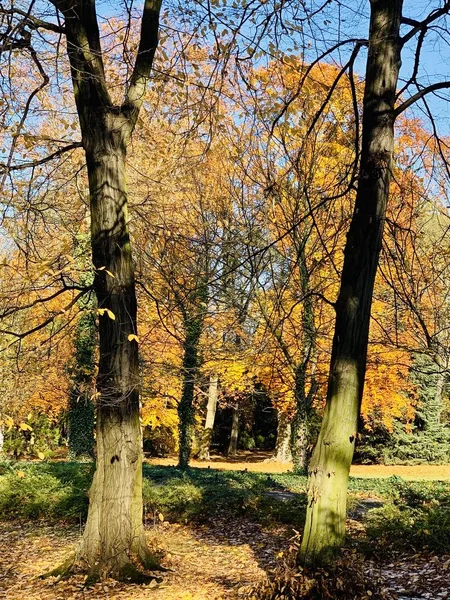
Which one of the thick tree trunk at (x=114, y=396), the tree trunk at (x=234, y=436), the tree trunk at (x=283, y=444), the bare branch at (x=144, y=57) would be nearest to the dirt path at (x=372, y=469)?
the tree trunk at (x=283, y=444)

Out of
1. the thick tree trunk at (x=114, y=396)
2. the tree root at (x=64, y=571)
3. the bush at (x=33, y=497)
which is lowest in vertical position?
the bush at (x=33, y=497)

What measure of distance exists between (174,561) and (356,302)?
12.3 ft

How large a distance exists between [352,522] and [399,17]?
6.17 meters

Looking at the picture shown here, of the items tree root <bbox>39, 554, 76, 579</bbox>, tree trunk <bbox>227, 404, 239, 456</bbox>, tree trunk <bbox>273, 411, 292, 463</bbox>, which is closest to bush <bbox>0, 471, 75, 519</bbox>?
tree root <bbox>39, 554, 76, 579</bbox>

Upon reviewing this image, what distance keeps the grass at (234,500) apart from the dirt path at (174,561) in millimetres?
343

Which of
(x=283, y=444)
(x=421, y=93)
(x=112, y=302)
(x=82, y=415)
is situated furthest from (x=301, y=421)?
(x=283, y=444)

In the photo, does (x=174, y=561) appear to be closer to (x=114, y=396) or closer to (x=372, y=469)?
(x=114, y=396)

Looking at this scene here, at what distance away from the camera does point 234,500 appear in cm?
873

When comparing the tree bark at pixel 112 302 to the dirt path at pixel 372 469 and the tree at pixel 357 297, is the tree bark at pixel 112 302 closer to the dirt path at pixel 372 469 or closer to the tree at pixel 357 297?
the tree at pixel 357 297

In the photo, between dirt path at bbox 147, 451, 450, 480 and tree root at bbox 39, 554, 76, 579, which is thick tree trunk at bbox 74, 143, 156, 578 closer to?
tree root at bbox 39, 554, 76, 579

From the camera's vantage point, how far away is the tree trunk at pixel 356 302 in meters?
4.03

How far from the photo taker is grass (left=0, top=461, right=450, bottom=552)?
6.75m

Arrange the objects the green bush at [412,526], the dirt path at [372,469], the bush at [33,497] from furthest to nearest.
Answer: the dirt path at [372,469] < the bush at [33,497] < the green bush at [412,526]

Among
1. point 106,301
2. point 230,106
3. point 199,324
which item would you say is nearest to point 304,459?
point 199,324
